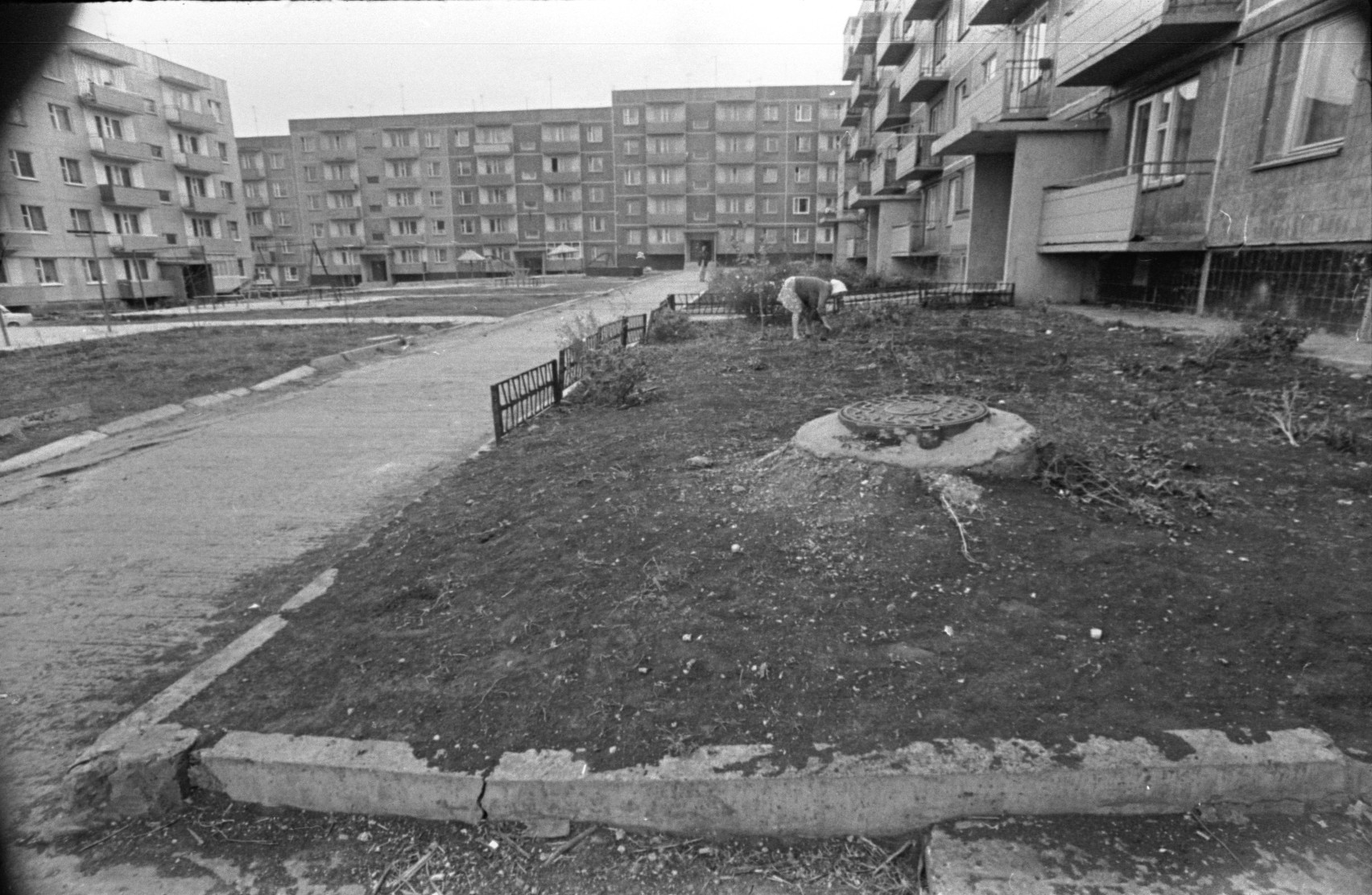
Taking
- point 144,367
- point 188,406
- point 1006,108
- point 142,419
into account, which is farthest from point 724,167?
point 142,419

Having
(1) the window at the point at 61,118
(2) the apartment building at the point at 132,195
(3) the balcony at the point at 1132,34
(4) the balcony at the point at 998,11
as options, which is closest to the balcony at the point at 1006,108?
(3) the balcony at the point at 1132,34

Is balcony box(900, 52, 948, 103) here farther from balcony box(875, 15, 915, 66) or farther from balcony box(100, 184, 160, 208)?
balcony box(100, 184, 160, 208)

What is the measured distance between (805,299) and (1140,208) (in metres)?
6.00

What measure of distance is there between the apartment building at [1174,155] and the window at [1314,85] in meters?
0.02

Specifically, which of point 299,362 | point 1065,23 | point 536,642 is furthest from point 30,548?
point 1065,23

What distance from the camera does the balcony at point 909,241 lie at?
27469mm

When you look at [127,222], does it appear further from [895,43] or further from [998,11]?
[998,11]

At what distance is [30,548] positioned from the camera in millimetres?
4918

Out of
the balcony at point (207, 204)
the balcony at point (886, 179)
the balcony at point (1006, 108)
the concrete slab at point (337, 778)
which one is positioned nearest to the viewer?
the concrete slab at point (337, 778)

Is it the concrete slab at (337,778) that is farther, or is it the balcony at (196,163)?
the balcony at (196,163)

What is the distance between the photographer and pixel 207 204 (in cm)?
5156

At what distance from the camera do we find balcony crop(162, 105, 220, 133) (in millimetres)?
49281

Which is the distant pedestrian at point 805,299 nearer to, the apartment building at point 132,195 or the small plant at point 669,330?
the small plant at point 669,330

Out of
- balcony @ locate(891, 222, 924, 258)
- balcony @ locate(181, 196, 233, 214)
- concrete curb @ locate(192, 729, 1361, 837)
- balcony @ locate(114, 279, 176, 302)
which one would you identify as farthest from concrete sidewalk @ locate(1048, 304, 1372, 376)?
balcony @ locate(181, 196, 233, 214)
